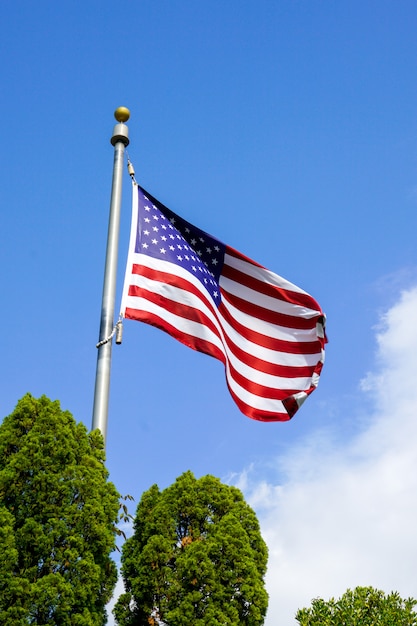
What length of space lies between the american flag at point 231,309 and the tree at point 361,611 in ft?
79.4

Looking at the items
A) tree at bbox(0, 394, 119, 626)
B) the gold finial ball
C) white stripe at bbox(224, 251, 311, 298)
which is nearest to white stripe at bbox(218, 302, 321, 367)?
white stripe at bbox(224, 251, 311, 298)

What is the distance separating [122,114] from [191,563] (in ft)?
24.8

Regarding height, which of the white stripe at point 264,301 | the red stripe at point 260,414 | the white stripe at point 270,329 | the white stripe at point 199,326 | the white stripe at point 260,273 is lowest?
the red stripe at point 260,414

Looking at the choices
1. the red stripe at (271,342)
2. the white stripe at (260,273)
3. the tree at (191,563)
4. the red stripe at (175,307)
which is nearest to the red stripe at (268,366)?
the red stripe at (271,342)

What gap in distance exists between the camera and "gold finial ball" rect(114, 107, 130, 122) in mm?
12164

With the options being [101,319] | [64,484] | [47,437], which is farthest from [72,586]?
[101,319]

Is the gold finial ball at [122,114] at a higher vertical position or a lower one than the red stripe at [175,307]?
higher

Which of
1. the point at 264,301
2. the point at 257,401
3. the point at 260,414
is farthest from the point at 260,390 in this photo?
the point at 264,301

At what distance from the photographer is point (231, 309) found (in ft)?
45.1

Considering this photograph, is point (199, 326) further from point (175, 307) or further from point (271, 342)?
point (271, 342)

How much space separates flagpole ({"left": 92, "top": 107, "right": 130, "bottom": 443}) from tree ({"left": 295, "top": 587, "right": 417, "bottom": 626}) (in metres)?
27.7

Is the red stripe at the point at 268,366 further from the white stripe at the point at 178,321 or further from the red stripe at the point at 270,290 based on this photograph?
the red stripe at the point at 270,290

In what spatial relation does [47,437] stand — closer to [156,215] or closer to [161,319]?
[161,319]

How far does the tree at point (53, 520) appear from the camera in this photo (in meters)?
9.63
